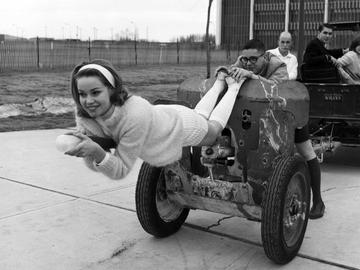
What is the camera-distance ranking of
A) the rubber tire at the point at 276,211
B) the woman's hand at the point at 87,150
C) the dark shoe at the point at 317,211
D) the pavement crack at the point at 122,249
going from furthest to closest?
the dark shoe at the point at 317,211, the pavement crack at the point at 122,249, the rubber tire at the point at 276,211, the woman's hand at the point at 87,150

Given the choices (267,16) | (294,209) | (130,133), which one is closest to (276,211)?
(294,209)

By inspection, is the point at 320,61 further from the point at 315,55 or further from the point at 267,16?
the point at 267,16

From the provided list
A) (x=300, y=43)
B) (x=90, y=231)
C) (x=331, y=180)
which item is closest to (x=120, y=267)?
(x=90, y=231)

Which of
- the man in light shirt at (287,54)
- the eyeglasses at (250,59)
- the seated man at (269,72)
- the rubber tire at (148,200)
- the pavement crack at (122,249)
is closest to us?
the pavement crack at (122,249)

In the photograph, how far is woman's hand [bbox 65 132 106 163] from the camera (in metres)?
2.44

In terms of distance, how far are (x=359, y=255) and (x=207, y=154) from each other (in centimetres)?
131

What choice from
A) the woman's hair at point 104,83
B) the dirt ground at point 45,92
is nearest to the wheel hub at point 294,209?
the woman's hair at point 104,83

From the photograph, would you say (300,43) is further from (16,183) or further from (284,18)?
(284,18)

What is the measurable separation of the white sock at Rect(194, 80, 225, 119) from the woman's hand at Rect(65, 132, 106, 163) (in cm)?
115

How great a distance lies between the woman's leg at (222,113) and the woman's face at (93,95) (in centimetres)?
92

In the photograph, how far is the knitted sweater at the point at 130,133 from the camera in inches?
105

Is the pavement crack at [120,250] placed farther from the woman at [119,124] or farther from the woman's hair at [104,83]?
the woman's hair at [104,83]

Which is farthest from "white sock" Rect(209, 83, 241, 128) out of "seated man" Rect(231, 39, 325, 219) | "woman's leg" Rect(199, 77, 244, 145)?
"seated man" Rect(231, 39, 325, 219)

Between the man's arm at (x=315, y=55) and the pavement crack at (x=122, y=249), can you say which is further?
the man's arm at (x=315, y=55)
